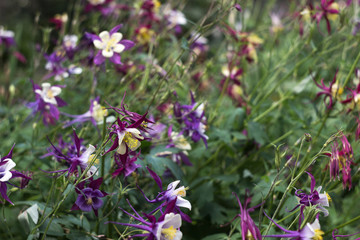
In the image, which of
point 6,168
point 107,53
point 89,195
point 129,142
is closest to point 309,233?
point 129,142

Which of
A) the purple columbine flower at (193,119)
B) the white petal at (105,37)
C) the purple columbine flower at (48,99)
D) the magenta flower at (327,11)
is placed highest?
the magenta flower at (327,11)

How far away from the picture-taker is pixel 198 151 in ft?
5.40

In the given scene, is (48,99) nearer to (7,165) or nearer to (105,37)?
(105,37)

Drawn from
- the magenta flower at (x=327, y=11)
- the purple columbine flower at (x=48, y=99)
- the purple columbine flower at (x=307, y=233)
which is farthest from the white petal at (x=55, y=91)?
the magenta flower at (x=327, y=11)

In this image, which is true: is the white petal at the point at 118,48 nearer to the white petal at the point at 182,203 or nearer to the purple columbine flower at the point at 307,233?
the white petal at the point at 182,203

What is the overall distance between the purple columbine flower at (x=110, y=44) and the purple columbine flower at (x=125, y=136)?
41cm

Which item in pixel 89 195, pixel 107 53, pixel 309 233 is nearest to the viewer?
pixel 309 233

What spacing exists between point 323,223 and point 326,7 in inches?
31.7

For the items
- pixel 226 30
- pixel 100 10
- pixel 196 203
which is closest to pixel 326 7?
pixel 226 30

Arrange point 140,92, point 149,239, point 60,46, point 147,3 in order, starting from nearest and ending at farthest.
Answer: point 149,239 < point 140,92 < point 147,3 < point 60,46

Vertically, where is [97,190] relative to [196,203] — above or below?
above

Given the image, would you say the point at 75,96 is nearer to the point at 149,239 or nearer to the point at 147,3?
the point at 147,3

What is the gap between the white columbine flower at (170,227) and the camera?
0.84 meters

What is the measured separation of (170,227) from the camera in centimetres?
86
